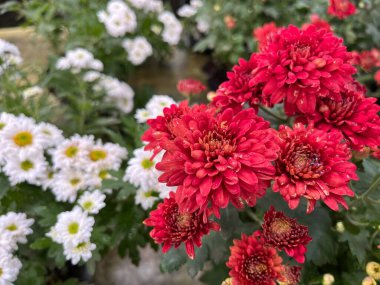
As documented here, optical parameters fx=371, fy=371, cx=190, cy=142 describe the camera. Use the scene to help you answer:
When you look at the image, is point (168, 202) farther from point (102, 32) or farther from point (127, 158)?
point (102, 32)

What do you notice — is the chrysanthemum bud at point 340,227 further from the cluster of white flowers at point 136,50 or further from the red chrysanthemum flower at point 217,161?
the cluster of white flowers at point 136,50

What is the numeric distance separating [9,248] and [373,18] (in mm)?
1590

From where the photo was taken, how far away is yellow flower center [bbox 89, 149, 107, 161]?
1069 mm

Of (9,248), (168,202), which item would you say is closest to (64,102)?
(9,248)

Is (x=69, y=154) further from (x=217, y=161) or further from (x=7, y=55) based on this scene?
(x=217, y=161)

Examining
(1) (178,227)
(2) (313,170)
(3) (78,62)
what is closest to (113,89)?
(3) (78,62)

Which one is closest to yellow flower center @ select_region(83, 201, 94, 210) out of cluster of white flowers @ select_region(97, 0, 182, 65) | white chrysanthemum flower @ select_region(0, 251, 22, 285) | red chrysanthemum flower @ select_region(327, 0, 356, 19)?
white chrysanthemum flower @ select_region(0, 251, 22, 285)

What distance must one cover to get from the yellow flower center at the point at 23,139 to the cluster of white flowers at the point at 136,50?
78 cm

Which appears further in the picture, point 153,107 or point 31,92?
point 31,92

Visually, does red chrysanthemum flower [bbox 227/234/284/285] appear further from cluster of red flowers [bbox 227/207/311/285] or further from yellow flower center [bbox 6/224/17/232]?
yellow flower center [bbox 6/224/17/232]

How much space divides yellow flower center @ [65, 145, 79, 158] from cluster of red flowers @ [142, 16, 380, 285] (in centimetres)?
42

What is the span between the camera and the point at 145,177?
3.14 ft

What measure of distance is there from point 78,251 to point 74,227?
2.3 inches

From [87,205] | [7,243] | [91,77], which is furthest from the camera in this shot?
[91,77]
